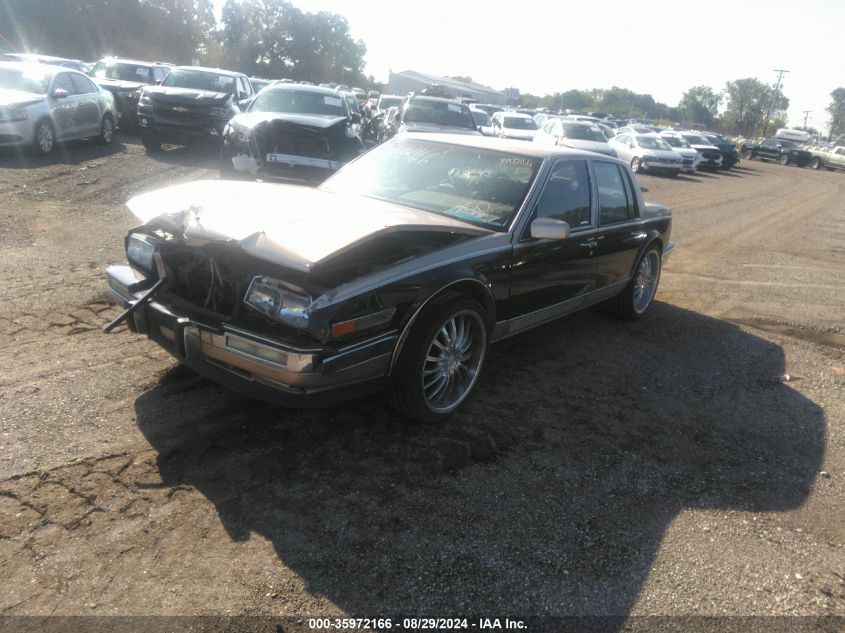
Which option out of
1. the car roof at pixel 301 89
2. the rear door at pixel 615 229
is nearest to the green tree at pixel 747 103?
the car roof at pixel 301 89

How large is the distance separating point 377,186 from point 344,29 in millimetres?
88057

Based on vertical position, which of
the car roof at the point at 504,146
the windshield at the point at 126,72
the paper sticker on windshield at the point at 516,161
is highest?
the car roof at the point at 504,146

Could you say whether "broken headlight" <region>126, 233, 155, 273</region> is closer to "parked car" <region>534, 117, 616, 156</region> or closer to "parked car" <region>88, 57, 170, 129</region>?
"parked car" <region>88, 57, 170, 129</region>

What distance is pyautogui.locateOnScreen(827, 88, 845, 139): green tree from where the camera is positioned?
112188mm

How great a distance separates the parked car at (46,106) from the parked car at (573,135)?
45.6 ft

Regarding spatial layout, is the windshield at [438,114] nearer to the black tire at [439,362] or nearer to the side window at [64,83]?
the side window at [64,83]

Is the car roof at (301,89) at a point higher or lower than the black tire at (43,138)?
higher

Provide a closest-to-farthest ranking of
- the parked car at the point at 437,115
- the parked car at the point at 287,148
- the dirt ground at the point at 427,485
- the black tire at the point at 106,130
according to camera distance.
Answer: the dirt ground at the point at 427,485
the parked car at the point at 287,148
the black tire at the point at 106,130
the parked car at the point at 437,115

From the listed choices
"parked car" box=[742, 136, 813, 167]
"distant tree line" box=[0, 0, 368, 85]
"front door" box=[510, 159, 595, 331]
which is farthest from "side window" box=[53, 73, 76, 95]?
"parked car" box=[742, 136, 813, 167]

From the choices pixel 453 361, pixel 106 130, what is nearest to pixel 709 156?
pixel 106 130

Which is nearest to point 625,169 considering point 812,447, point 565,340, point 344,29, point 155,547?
point 565,340

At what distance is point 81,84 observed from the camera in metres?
13.3

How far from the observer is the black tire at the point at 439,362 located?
3576 mm

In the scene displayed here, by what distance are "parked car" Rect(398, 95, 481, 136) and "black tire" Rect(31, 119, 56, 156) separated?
7.31m
